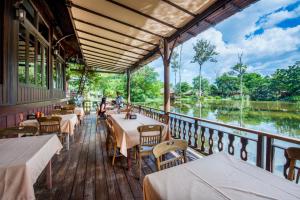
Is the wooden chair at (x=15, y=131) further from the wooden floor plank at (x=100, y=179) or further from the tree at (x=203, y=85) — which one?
the tree at (x=203, y=85)

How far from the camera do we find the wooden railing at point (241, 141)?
200 cm

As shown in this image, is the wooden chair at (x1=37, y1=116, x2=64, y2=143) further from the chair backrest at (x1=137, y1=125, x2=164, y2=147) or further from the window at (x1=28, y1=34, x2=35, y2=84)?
the chair backrest at (x1=137, y1=125, x2=164, y2=147)

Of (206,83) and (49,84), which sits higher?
(206,83)

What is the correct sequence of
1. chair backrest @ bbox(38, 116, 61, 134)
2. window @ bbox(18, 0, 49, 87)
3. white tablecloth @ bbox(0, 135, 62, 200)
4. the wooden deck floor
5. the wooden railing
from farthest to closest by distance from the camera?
window @ bbox(18, 0, 49, 87), chair backrest @ bbox(38, 116, 61, 134), the wooden deck floor, the wooden railing, white tablecloth @ bbox(0, 135, 62, 200)

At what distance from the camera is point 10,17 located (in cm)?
274

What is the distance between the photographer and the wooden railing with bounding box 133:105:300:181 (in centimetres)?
200

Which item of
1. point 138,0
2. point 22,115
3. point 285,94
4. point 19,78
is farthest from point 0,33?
point 285,94

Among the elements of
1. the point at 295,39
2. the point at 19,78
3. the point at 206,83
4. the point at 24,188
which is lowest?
the point at 24,188

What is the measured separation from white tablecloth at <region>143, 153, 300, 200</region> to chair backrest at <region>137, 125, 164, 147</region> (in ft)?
3.94

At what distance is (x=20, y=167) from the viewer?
1206 millimetres

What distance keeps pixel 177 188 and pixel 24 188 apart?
1118 millimetres

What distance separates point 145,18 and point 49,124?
291cm

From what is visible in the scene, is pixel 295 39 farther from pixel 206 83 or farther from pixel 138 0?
pixel 138 0

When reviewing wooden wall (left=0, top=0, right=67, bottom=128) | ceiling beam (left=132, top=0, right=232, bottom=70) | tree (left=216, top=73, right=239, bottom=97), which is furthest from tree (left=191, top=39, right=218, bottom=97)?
wooden wall (left=0, top=0, right=67, bottom=128)
